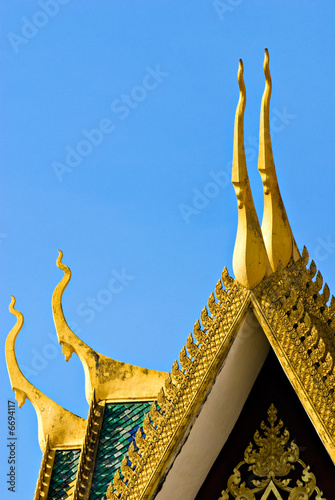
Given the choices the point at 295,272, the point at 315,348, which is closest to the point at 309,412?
the point at 315,348

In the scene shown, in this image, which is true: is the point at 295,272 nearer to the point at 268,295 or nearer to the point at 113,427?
the point at 268,295

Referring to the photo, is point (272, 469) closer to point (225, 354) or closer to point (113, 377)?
point (225, 354)

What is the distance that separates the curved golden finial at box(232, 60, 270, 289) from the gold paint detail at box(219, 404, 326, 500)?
942mm

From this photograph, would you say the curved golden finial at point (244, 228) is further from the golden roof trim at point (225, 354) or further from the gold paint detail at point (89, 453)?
the gold paint detail at point (89, 453)

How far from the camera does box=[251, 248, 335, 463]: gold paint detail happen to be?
7.63 meters

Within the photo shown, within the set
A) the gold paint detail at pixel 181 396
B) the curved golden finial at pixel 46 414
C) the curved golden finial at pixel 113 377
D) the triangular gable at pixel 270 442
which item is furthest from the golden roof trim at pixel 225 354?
the curved golden finial at pixel 46 414

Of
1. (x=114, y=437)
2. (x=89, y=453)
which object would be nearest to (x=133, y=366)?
(x=114, y=437)

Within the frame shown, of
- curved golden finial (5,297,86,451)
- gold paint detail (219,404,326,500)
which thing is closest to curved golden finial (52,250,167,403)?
curved golden finial (5,297,86,451)

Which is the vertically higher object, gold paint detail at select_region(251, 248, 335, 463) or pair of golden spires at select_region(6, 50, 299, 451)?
pair of golden spires at select_region(6, 50, 299, 451)

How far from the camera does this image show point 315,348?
7750 millimetres

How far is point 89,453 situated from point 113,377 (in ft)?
2.02

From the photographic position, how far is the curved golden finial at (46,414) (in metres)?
9.19

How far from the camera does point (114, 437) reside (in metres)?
8.91

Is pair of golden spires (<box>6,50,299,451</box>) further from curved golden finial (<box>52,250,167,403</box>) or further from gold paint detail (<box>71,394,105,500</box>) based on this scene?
gold paint detail (<box>71,394,105,500</box>)
